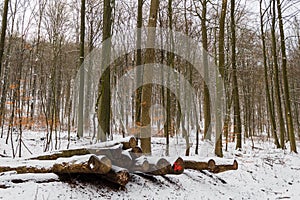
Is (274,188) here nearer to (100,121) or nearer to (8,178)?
(100,121)

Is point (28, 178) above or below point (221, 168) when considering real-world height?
above

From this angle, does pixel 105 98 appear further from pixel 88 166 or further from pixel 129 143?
pixel 88 166

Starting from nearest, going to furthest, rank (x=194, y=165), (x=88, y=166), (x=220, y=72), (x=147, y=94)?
(x=88, y=166) < (x=194, y=165) < (x=147, y=94) < (x=220, y=72)

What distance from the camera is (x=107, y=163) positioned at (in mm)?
4754

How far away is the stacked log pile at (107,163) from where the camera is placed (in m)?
4.69

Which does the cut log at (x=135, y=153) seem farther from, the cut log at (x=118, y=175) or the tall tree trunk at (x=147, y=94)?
the tall tree trunk at (x=147, y=94)

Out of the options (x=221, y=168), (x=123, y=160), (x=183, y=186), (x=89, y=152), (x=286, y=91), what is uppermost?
(x=286, y=91)

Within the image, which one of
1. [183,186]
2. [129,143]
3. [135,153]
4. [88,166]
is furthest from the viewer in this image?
[183,186]

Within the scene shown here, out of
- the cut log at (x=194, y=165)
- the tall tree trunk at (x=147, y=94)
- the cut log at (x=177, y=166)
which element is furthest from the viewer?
the tall tree trunk at (x=147, y=94)

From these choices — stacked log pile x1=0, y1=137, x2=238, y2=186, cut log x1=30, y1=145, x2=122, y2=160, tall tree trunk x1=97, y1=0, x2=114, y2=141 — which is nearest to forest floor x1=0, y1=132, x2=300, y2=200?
stacked log pile x1=0, y1=137, x2=238, y2=186

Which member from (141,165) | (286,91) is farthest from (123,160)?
(286,91)

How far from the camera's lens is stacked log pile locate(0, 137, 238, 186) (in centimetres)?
469

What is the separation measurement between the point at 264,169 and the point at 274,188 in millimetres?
1886

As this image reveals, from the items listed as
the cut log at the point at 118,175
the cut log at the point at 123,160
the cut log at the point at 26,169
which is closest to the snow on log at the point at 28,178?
the cut log at the point at 26,169
